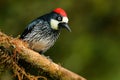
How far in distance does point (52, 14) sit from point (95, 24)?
3.85 m

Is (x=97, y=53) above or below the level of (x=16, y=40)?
below

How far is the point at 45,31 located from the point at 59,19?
8.7 inches

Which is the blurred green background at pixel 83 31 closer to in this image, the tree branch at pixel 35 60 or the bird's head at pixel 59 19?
the bird's head at pixel 59 19

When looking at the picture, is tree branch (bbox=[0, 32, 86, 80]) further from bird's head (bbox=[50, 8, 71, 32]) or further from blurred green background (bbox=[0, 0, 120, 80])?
blurred green background (bbox=[0, 0, 120, 80])

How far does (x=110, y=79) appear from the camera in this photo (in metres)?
9.15

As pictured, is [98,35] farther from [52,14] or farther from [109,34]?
[52,14]

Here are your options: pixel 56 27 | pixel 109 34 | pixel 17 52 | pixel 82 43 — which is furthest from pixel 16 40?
pixel 109 34

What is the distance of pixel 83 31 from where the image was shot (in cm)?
1055

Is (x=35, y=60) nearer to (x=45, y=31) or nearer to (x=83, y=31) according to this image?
(x=45, y=31)

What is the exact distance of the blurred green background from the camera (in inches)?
387

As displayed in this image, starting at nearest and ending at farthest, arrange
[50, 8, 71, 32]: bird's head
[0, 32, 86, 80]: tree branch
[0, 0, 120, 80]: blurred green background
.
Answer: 1. [0, 32, 86, 80]: tree branch
2. [50, 8, 71, 32]: bird's head
3. [0, 0, 120, 80]: blurred green background

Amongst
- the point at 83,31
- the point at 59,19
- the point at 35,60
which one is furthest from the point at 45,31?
the point at 83,31

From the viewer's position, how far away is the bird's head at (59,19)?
7.14 meters

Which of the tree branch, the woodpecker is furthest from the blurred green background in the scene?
the tree branch
